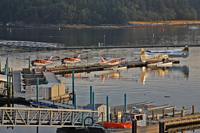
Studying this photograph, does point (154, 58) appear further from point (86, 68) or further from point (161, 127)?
point (161, 127)

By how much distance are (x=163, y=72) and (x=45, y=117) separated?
1992 centimetres

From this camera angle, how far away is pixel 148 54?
152 feet

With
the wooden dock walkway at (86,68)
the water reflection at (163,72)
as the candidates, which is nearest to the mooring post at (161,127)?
the water reflection at (163,72)

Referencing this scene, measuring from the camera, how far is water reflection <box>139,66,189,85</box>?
→ 35575 millimetres

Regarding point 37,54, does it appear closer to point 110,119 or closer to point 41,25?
point 110,119

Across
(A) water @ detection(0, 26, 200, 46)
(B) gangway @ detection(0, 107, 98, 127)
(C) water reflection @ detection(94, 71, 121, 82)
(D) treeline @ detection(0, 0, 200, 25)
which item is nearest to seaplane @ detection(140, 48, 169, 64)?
(C) water reflection @ detection(94, 71, 121, 82)

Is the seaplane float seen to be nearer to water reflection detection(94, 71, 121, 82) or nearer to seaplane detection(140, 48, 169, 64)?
seaplane detection(140, 48, 169, 64)

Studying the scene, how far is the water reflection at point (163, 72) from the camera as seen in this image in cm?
3558

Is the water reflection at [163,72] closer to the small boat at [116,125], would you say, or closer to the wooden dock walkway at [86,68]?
the wooden dock walkway at [86,68]

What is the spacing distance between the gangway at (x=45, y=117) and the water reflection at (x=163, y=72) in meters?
13.9

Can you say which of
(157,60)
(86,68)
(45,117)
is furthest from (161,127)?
(157,60)

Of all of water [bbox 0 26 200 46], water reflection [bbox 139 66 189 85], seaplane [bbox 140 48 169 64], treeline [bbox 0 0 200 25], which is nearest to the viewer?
water reflection [bbox 139 66 189 85]

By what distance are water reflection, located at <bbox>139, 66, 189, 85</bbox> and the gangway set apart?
546 inches

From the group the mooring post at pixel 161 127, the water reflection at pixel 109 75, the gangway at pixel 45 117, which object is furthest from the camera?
the water reflection at pixel 109 75
